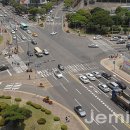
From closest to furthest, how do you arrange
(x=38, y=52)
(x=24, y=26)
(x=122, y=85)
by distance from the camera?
(x=122, y=85) → (x=38, y=52) → (x=24, y=26)

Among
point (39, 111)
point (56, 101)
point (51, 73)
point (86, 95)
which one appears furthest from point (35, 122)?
point (51, 73)

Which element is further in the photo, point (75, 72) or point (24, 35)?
point (24, 35)

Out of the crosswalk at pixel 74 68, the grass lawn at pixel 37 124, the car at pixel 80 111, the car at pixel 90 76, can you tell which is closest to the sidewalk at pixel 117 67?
the crosswalk at pixel 74 68

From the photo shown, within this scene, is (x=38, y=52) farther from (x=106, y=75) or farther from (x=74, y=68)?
(x=106, y=75)

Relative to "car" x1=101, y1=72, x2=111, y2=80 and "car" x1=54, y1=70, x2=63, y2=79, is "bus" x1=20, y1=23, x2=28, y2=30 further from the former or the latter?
"car" x1=101, y1=72, x2=111, y2=80

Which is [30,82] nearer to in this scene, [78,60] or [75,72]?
[75,72]

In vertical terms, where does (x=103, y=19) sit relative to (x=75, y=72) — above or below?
above

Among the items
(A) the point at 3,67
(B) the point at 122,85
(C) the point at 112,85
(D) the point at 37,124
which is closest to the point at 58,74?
(C) the point at 112,85
